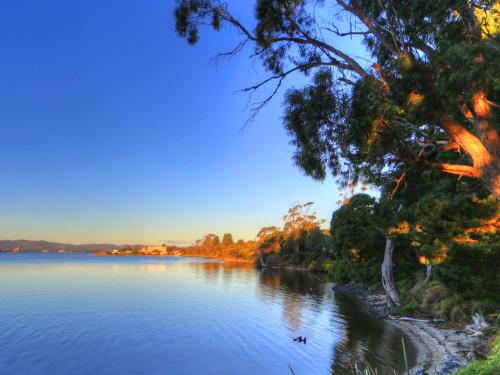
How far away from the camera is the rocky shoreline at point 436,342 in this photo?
14.9m

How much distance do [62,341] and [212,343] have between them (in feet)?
27.9

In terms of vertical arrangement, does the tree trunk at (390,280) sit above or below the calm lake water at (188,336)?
above

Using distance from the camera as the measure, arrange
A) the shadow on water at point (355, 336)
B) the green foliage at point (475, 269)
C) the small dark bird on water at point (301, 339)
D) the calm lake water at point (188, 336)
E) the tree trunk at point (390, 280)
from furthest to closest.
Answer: the tree trunk at point (390, 280)
the small dark bird on water at point (301, 339)
the calm lake water at point (188, 336)
the shadow on water at point (355, 336)
the green foliage at point (475, 269)

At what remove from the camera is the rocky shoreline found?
48.8 feet

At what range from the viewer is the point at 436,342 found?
1894 centimetres

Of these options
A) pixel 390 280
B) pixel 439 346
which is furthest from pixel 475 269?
pixel 390 280

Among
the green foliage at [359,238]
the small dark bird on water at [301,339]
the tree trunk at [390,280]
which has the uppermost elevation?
the green foliage at [359,238]

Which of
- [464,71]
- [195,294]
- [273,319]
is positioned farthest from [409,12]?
[195,294]

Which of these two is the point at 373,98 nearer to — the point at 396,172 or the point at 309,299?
the point at 396,172

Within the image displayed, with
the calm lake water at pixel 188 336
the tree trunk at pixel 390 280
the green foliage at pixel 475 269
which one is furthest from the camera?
the tree trunk at pixel 390 280

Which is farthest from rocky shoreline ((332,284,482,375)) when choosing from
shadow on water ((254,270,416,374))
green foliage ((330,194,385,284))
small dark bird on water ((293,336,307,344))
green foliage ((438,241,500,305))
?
green foliage ((330,194,385,284))

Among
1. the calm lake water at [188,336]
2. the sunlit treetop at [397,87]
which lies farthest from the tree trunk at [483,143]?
the calm lake water at [188,336]

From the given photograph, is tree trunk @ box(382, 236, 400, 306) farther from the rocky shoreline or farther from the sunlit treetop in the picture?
the sunlit treetop

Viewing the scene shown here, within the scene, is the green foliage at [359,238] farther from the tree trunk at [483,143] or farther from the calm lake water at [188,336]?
the tree trunk at [483,143]
